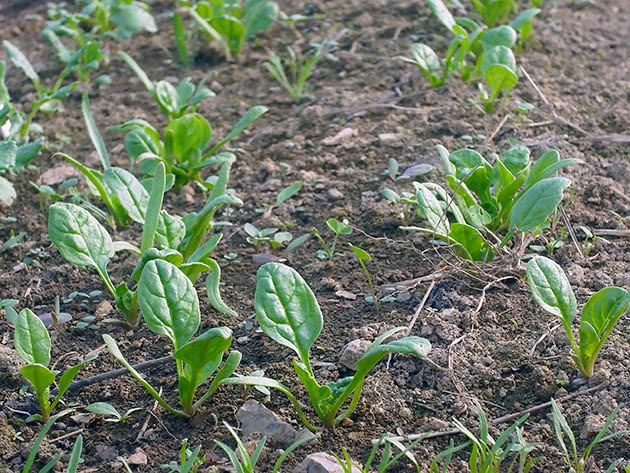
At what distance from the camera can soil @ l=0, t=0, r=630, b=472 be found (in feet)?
6.29

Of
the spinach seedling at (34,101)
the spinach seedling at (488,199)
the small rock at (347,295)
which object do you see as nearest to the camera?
the spinach seedling at (488,199)

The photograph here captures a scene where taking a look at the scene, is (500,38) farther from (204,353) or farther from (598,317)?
(204,353)

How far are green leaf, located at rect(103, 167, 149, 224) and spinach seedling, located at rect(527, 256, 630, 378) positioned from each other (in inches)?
46.8

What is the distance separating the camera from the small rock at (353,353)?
204 cm

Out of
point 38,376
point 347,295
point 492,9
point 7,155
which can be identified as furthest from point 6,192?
point 492,9

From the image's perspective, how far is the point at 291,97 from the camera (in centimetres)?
341

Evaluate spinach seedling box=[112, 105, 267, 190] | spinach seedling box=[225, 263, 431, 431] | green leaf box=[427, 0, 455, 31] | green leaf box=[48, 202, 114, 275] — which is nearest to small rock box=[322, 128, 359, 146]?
spinach seedling box=[112, 105, 267, 190]

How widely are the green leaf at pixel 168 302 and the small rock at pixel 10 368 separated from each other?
1.44 feet

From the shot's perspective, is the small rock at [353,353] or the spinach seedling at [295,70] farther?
the spinach seedling at [295,70]

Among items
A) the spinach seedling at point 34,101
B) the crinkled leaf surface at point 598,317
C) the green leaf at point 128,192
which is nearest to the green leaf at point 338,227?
the green leaf at point 128,192

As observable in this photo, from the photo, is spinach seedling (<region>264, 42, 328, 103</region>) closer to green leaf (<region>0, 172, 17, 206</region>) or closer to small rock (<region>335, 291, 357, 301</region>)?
green leaf (<region>0, 172, 17, 206</region>)

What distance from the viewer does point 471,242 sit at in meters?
2.26

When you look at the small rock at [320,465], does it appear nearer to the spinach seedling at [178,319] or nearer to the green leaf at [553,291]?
the spinach seedling at [178,319]

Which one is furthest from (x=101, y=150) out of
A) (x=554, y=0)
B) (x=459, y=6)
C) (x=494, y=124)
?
(x=554, y=0)
